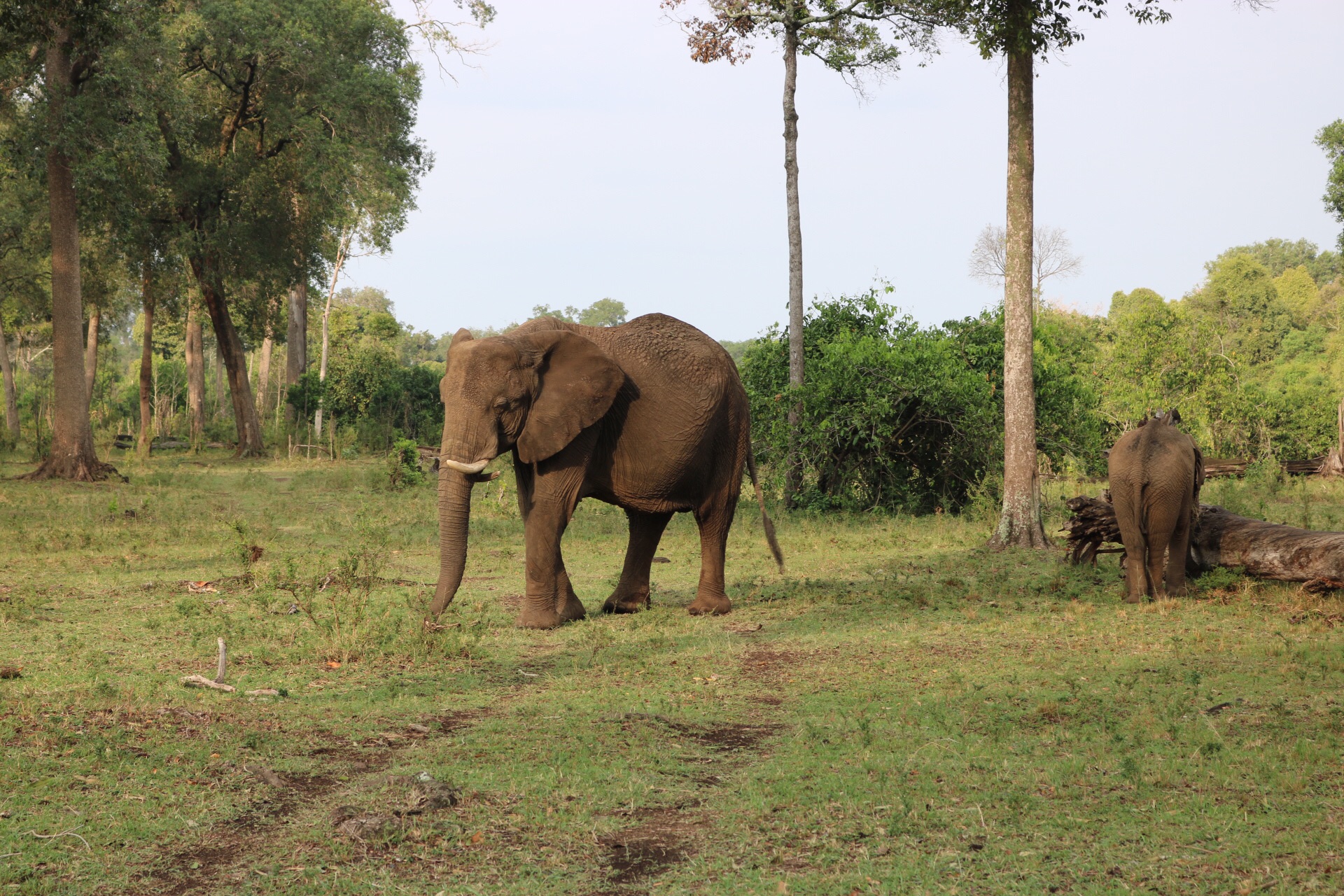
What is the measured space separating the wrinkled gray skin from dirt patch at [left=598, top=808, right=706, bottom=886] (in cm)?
636

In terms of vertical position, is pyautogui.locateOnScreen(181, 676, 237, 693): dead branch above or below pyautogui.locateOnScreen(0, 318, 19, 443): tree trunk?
below

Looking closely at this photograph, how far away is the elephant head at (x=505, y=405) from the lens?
8938 mm

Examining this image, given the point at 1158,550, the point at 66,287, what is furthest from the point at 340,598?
the point at 66,287

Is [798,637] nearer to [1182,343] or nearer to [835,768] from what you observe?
[835,768]

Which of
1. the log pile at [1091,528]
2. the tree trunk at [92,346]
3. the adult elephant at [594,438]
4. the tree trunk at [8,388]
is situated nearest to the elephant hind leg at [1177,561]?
the log pile at [1091,528]

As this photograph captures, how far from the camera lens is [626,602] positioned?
10602 mm

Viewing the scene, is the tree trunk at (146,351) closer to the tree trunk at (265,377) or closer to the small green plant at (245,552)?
the tree trunk at (265,377)

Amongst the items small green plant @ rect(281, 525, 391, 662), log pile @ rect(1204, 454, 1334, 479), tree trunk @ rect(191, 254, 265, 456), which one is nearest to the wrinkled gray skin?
small green plant @ rect(281, 525, 391, 662)

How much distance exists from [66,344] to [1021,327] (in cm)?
1838

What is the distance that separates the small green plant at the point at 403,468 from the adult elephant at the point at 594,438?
547 inches

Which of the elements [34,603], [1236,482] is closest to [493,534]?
[34,603]

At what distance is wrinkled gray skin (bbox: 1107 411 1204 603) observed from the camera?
9.98 metres

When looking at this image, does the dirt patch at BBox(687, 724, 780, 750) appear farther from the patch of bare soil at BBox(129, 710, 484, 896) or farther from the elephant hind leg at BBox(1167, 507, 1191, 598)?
the elephant hind leg at BBox(1167, 507, 1191, 598)

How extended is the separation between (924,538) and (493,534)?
19.7 ft
